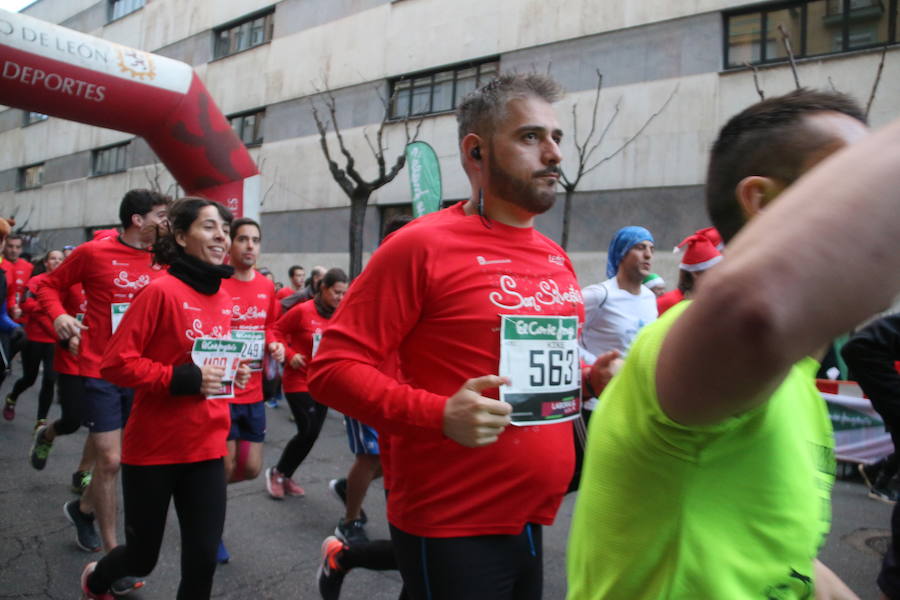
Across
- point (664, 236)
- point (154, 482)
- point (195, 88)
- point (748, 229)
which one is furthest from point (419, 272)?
point (664, 236)

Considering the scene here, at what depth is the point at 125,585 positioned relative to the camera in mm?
3281

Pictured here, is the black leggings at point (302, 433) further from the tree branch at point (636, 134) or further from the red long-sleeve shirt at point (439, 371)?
the tree branch at point (636, 134)

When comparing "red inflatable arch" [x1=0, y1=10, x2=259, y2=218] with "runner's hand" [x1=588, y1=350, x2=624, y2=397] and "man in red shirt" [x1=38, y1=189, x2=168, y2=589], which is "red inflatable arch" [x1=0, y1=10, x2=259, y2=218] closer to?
"man in red shirt" [x1=38, y1=189, x2=168, y2=589]

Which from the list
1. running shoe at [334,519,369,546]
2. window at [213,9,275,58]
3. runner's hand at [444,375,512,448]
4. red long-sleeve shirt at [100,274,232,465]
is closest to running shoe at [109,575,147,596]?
red long-sleeve shirt at [100,274,232,465]

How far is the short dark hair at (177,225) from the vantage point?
325cm

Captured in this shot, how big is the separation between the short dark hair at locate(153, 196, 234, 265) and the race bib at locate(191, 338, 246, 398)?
47cm

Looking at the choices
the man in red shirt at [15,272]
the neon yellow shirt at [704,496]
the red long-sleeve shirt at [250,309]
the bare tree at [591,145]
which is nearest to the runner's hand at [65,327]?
the red long-sleeve shirt at [250,309]

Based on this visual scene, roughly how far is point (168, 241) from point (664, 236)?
10747 millimetres

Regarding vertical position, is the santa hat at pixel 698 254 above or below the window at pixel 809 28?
below

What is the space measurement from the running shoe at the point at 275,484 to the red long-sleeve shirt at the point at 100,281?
161 centimetres

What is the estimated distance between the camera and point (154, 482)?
2855 millimetres

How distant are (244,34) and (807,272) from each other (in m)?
23.1

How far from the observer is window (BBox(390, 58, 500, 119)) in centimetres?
1547

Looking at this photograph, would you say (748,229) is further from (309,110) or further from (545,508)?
Result: (309,110)
